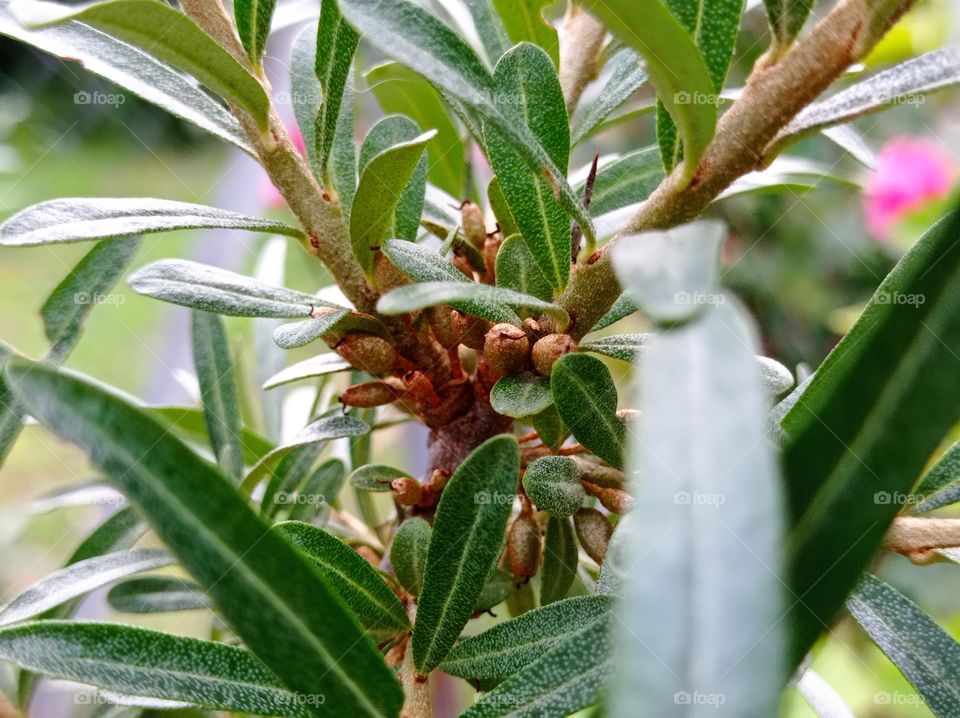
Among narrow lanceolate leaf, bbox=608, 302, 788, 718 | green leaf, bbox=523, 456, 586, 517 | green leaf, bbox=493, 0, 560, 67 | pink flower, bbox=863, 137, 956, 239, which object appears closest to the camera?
narrow lanceolate leaf, bbox=608, 302, 788, 718

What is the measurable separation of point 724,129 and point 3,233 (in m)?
0.34

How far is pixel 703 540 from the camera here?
195mm

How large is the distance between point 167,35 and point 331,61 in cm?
10

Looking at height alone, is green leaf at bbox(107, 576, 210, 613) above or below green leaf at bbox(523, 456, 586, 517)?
below

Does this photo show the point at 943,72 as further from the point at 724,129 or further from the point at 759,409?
the point at 759,409

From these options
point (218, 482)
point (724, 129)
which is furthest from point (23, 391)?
point (724, 129)

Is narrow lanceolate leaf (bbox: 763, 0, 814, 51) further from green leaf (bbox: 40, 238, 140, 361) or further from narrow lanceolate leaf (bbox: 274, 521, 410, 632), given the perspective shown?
green leaf (bbox: 40, 238, 140, 361)

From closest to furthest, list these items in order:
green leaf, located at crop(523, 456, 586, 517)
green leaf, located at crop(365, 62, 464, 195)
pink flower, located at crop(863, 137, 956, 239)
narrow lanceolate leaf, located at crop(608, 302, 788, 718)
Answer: narrow lanceolate leaf, located at crop(608, 302, 788, 718), green leaf, located at crop(523, 456, 586, 517), green leaf, located at crop(365, 62, 464, 195), pink flower, located at crop(863, 137, 956, 239)

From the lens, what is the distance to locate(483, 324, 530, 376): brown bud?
1.29ft

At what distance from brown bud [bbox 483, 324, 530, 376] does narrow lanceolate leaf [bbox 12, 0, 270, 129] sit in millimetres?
161

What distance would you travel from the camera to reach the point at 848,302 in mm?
1659

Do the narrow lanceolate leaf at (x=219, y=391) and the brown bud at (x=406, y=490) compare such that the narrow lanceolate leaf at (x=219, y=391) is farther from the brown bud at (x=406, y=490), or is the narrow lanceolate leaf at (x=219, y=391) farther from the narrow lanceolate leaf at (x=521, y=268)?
the narrow lanceolate leaf at (x=521, y=268)

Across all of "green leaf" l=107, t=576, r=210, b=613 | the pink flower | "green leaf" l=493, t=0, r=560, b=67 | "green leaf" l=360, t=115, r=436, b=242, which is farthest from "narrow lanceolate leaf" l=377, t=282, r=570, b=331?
the pink flower

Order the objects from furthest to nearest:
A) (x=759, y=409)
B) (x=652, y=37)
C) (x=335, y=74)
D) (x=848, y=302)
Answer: (x=848, y=302) < (x=335, y=74) < (x=652, y=37) < (x=759, y=409)
